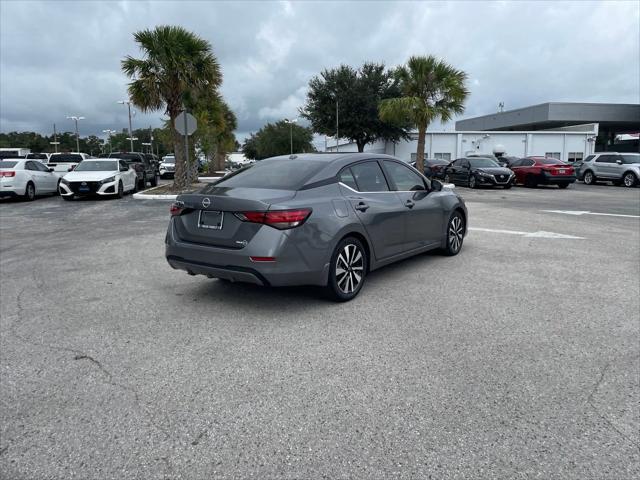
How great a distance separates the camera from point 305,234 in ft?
15.4

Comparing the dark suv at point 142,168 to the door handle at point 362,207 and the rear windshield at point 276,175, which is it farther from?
the door handle at point 362,207

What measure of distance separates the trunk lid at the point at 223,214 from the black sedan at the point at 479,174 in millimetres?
20627

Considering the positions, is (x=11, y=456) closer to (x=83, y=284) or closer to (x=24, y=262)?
(x=83, y=284)

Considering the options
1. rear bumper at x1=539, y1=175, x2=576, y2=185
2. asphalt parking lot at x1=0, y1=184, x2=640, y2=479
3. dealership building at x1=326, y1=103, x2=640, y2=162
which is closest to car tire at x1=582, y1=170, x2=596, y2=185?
rear bumper at x1=539, y1=175, x2=576, y2=185

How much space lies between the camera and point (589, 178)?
93.1 feet

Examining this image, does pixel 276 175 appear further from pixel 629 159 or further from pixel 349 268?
pixel 629 159

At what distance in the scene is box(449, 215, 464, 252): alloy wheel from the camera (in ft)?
24.4

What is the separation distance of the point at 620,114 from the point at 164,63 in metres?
55.7

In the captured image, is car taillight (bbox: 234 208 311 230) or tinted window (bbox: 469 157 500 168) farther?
tinted window (bbox: 469 157 500 168)

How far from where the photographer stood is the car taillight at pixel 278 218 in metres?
4.59

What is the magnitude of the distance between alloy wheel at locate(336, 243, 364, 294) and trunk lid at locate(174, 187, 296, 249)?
0.83m

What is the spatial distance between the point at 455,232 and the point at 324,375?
4.59m

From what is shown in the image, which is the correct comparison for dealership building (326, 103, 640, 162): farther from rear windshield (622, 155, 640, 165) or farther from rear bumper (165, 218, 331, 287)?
rear bumper (165, 218, 331, 287)

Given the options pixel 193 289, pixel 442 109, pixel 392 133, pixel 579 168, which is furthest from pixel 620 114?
pixel 193 289
